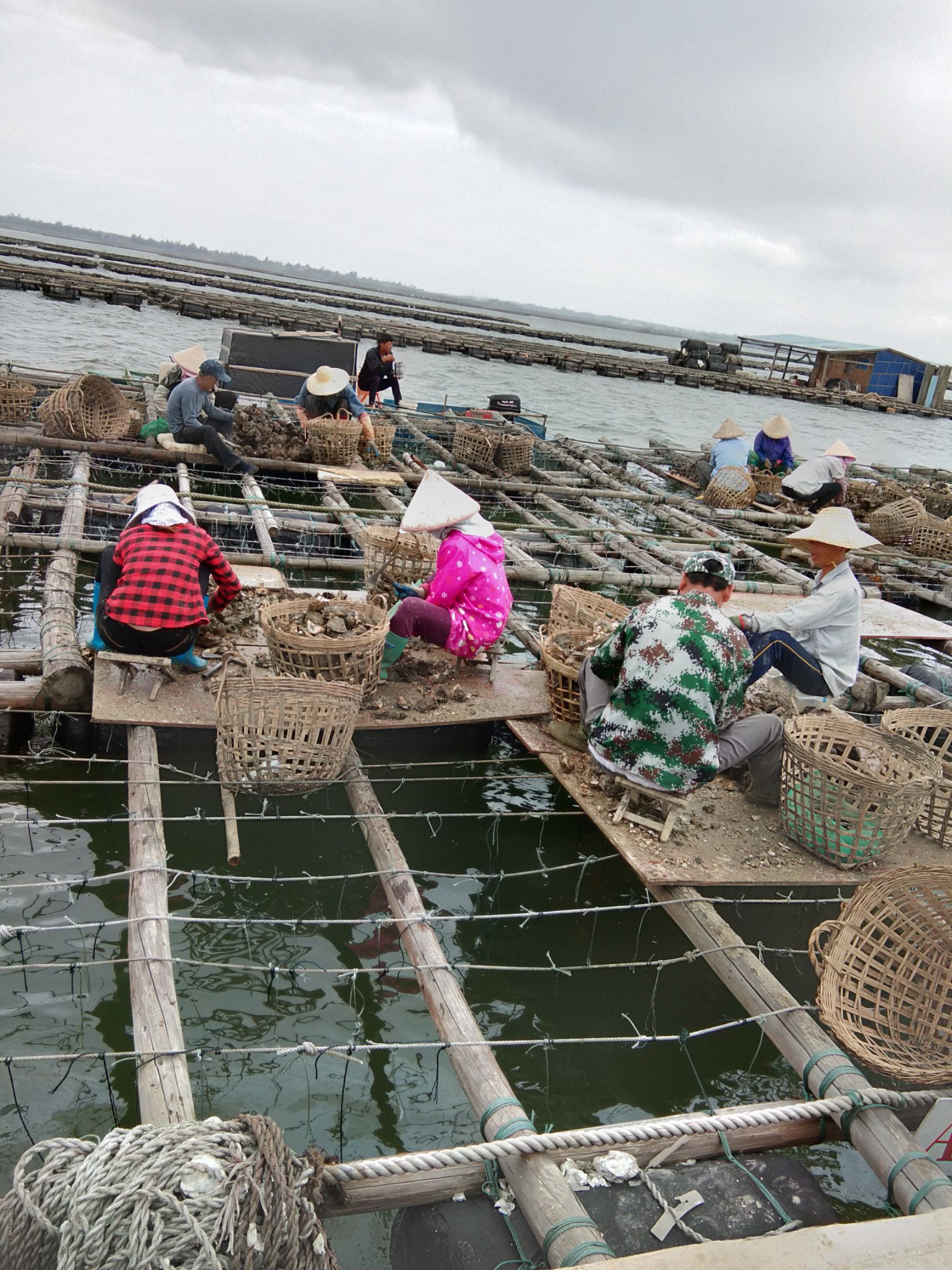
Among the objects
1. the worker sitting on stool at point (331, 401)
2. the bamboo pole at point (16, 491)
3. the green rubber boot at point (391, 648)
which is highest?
the worker sitting on stool at point (331, 401)

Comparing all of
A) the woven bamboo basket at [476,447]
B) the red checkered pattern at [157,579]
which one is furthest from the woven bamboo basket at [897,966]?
the woven bamboo basket at [476,447]

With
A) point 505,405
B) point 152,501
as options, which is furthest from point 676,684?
point 505,405

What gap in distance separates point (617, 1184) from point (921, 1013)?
1464 mm

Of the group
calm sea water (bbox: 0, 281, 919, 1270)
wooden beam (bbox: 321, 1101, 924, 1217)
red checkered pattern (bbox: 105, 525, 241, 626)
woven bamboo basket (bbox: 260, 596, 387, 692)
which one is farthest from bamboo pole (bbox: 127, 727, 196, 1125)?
woven bamboo basket (bbox: 260, 596, 387, 692)

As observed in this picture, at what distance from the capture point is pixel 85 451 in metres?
9.25

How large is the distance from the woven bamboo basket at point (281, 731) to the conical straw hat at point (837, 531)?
2662mm

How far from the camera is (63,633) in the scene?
5004 mm

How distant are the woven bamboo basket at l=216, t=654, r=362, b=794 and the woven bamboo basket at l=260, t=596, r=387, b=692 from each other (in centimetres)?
16

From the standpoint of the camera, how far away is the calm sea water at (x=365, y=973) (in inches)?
122

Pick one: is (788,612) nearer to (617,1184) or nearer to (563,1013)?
(563,1013)

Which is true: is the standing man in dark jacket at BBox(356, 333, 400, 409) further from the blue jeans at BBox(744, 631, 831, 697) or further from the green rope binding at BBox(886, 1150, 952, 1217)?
the green rope binding at BBox(886, 1150, 952, 1217)

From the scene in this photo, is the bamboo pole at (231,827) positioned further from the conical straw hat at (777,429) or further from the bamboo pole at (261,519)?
the conical straw hat at (777,429)

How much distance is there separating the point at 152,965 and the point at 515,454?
9326 millimetres

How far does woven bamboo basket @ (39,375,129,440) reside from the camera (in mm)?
9195
